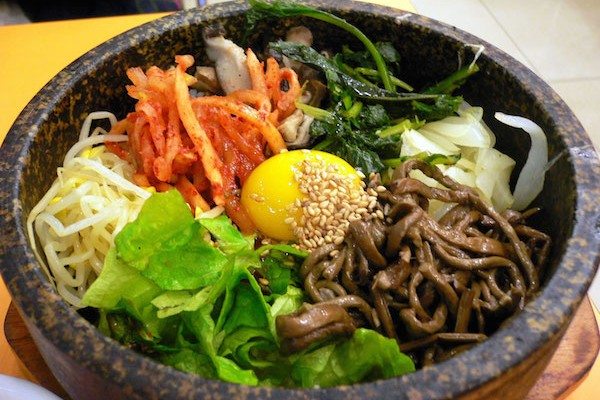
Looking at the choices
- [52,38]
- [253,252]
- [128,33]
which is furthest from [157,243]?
[52,38]

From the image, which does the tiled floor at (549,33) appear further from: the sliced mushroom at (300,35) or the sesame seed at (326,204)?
the sesame seed at (326,204)

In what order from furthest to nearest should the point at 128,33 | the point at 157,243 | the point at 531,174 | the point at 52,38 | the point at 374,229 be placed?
the point at 52,38 < the point at 128,33 < the point at 531,174 < the point at 374,229 < the point at 157,243

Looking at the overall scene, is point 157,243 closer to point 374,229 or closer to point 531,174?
point 374,229

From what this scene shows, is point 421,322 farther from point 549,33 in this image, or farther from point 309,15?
point 549,33

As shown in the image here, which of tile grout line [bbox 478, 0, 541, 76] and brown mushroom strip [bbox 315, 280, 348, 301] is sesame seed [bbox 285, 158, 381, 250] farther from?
tile grout line [bbox 478, 0, 541, 76]

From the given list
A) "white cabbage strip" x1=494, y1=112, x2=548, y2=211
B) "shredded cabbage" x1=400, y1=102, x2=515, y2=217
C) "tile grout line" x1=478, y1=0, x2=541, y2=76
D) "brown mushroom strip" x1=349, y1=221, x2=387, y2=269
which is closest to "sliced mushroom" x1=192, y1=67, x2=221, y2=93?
"shredded cabbage" x1=400, y1=102, x2=515, y2=217

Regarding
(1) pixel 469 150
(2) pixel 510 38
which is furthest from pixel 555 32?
(1) pixel 469 150

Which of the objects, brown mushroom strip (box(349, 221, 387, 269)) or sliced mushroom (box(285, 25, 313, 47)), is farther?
sliced mushroom (box(285, 25, 313, 47))
